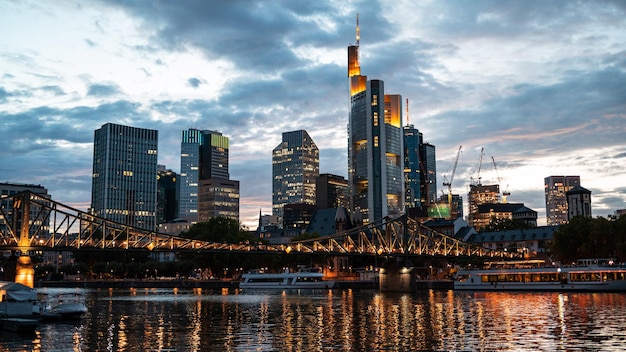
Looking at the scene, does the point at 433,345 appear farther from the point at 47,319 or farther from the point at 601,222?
the point at 601,222

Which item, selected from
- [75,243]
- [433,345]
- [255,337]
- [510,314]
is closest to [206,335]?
[255,337]

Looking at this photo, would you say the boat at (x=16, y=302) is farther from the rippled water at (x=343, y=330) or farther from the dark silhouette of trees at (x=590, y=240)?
the dark silhouette of trees at (x=590, y=240)

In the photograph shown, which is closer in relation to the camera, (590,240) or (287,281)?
(590,240)

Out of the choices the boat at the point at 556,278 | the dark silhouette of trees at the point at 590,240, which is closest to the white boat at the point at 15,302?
the boat at the point at 556,278

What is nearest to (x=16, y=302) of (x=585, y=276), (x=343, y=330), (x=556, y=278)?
(x=343, y=330)

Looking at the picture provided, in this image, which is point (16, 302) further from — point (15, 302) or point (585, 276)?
point (585, 276)

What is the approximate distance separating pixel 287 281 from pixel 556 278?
7744 cm

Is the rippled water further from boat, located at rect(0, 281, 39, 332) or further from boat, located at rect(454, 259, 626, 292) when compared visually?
boat, located at rect(454, 259, 626, 292)

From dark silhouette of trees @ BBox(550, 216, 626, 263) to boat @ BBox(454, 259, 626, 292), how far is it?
11.8 feet

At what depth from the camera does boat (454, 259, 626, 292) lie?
12106 centimetres

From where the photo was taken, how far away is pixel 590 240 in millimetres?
136375

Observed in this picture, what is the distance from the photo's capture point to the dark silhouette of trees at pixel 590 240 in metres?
131

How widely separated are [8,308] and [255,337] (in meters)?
24.4

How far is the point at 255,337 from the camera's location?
53.6m
